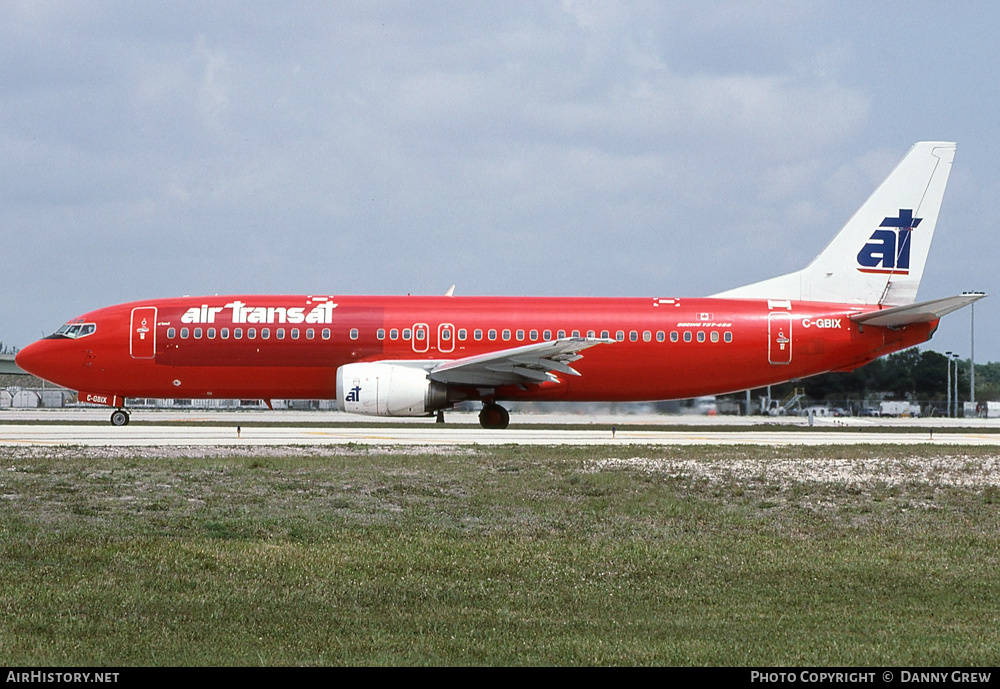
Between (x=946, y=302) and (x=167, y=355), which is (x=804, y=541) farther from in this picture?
(x=167, y=355)

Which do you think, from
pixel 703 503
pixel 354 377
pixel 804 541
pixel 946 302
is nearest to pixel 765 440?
pixel 946 302

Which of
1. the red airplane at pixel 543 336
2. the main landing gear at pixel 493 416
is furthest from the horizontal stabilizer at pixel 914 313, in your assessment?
the main landing gear at pixel 493 416

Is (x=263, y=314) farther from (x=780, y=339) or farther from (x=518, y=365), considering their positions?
(x=780, y=339)

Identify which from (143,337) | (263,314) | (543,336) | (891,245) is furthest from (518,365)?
(891,245)

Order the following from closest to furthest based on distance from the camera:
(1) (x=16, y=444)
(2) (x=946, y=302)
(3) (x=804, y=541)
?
(3) (x=804, y=541)
(1) (x=16, y=444)
(2) (x=946, y=302)

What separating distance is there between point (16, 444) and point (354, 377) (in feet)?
33.6

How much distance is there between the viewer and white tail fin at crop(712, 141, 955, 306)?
3497 cm

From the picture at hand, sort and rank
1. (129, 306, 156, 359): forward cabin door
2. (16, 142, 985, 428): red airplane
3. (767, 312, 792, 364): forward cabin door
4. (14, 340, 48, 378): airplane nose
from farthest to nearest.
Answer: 1. (14, 340, 48, 378): airplane nose
2. (767, 312, 792, 364): forward cabin door
3. (129, 306, 156, 359): forward cabin door
4. (16, 142, 985, 428): red airplane

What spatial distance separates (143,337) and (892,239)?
23.1m

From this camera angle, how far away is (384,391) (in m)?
31.5

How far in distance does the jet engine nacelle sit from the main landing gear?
109 inches

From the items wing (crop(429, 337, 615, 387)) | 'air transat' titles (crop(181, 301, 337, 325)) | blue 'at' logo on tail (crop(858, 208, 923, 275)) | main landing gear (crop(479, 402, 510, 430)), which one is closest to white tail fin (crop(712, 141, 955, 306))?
blue 'at' logo on tail (crop(858, 208, 923, 275))

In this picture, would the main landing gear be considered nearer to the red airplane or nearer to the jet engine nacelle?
the red airplane
